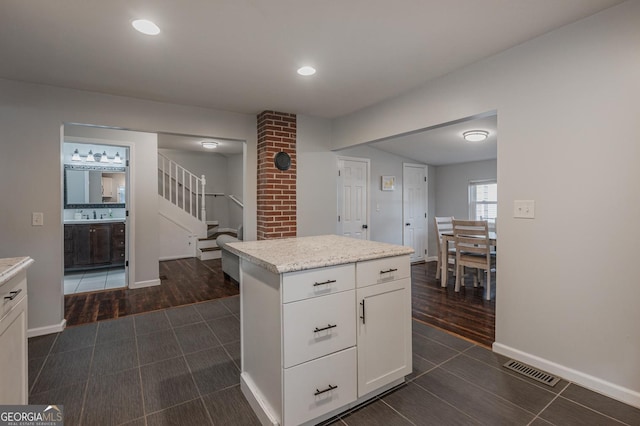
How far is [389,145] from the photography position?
5.27 meters

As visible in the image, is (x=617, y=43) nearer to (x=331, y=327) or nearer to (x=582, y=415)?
(x=582, y=415)

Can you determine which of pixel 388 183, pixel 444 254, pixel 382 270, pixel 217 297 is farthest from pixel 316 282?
pixel 388 183

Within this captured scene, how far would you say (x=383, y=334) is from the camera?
185cm

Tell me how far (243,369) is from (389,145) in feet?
14.2

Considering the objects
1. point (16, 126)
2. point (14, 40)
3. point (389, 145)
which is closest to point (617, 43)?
point (389, 145)

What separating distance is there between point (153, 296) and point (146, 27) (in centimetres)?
323

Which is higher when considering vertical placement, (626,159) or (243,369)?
(626,159)

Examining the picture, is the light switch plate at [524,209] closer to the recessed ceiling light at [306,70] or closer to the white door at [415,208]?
the recessed ceiling light at [306,70]

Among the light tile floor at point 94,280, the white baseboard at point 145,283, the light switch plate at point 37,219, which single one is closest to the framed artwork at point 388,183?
the white baseboard at point 145,283

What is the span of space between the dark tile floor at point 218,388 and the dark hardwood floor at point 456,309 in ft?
0.91

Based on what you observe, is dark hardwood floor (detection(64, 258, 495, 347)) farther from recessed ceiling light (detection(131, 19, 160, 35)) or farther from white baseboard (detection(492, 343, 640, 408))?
recessed ceiling light (detection(131, 19, 160, 35))

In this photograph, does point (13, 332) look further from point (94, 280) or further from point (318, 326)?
point (94, 280)

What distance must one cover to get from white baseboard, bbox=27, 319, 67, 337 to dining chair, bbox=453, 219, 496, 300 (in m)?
4.52

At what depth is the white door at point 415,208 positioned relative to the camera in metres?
5.97
